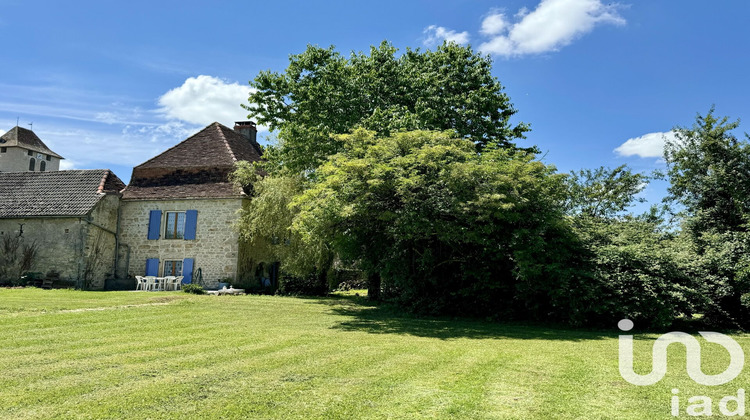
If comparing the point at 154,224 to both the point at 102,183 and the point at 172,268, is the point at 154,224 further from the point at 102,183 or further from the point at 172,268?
the point at 102,183

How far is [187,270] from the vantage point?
2439 centimetres

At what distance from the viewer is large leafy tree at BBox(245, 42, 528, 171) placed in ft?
62.6

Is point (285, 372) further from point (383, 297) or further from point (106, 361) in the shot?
point (383, 297)

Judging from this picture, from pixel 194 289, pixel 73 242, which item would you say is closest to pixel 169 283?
pixel 194 289

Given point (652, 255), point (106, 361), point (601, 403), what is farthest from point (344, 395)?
point (652, 255)

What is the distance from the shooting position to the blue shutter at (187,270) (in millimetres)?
24266

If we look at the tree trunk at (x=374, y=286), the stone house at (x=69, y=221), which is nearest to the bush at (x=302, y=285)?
the tree trunk at (x=374, y=286)

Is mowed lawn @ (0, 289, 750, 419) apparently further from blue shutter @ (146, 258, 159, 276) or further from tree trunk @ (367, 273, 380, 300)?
blue shutter @ (146, 258, 159, 276)

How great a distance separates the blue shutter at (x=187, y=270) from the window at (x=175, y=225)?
119cm

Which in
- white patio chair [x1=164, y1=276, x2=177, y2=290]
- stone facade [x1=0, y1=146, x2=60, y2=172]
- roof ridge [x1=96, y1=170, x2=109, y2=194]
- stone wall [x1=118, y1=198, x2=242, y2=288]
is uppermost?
stone facade [x1=0, y1=146, x2=60, y2=172]

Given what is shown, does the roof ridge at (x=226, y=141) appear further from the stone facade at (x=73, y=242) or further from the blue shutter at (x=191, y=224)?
the stone facade at (x=73, y=242)

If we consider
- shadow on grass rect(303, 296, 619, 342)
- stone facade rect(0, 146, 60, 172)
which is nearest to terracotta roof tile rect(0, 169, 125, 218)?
shadow on grass rect(303, 296, 619, 342)

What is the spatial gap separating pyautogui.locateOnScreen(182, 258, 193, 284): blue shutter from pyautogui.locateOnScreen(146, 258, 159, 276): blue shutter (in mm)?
1331

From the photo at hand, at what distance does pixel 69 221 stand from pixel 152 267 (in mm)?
4048
